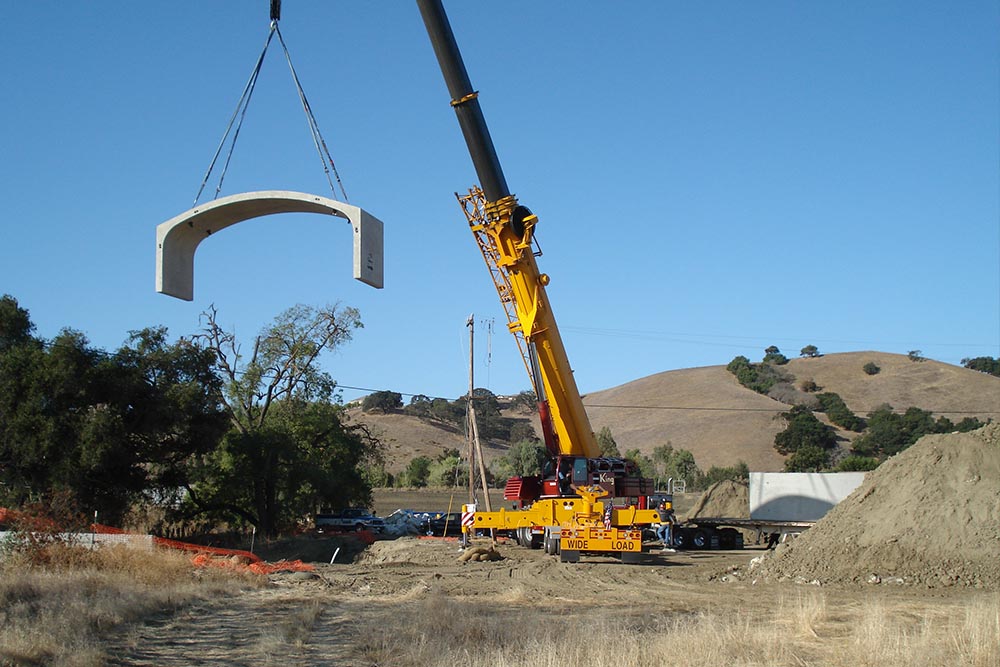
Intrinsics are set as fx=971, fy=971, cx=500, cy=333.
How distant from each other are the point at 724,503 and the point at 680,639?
34.7 metres

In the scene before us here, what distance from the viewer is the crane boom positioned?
28219 millimetres

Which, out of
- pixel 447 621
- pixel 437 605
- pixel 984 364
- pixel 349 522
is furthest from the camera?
pixel 984 364

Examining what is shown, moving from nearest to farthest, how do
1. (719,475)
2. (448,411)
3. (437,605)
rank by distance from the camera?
1. (437,605)
2. (719,475)
3. (448,411)

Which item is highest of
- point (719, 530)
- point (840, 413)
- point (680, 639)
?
point (840, 413)

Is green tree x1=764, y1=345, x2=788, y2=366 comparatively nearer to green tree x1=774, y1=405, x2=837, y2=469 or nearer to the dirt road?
green tree x1=774, y1=405, x2=837, y2=469

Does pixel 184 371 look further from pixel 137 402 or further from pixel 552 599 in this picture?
pixel 552 599

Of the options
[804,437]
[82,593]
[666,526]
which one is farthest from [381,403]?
[82,593]

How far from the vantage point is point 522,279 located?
98.4ft

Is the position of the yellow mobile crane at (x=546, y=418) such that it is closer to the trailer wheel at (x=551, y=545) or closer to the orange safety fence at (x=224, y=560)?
the trailer wheel at (x=551, y=545)

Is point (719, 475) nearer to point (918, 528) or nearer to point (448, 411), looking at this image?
point (448, 411)

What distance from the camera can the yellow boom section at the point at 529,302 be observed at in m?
29.7

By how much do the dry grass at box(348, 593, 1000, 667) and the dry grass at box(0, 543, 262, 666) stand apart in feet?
12.4

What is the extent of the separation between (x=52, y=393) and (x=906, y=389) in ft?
376

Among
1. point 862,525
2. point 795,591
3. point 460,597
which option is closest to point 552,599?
point 460,597
